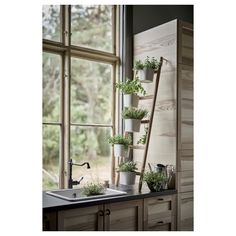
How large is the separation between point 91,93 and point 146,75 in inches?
67.5

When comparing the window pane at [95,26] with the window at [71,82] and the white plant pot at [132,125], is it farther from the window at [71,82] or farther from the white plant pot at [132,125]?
the white plant pot at [132,125]

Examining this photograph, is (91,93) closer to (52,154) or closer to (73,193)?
(52,154)

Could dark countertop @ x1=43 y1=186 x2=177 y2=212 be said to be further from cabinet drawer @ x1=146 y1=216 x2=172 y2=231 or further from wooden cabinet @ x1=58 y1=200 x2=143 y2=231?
cabinet drawer @ x1=146 y1=216 x2=172 y2=231

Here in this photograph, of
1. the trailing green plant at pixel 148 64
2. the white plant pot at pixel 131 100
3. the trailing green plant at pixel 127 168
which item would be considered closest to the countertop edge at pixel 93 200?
the trailing green plant at pixel 127 168

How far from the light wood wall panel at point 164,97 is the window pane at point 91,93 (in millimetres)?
498

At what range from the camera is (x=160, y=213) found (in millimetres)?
2789

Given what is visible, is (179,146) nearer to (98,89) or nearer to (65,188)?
(65,188)

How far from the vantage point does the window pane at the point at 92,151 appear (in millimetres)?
3209

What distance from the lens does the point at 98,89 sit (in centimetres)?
432

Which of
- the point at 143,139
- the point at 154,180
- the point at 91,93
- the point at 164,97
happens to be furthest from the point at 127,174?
the point at 91,93

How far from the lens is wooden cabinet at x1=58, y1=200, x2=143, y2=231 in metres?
Result: 2.25
